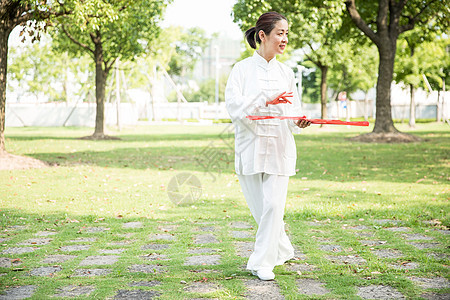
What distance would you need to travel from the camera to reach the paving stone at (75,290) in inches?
149

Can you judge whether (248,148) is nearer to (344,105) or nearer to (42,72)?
(344,105)

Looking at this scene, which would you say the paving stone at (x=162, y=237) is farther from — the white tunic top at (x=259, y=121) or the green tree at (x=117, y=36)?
the green tree at (x=117, y=36)

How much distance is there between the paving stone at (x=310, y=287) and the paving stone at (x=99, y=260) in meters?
1.78

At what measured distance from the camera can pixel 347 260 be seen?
476 centimetres

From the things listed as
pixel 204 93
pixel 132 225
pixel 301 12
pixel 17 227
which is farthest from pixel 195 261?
pixel 204 93

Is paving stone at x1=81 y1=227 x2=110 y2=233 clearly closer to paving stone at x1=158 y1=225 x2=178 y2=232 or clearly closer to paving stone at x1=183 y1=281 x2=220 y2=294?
paving stone at x1=158 y1=225 x2=178 y2=232

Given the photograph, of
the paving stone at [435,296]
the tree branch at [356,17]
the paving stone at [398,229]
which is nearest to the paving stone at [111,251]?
the paving stone at [435,296]

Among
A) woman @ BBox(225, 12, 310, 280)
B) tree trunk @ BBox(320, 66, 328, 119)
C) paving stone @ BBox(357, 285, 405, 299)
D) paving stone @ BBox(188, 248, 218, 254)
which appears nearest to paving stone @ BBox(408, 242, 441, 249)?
paving stone @ BBox(357, 285, 405, 299)

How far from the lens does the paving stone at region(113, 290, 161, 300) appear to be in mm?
3686

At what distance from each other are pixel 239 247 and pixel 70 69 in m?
41.6

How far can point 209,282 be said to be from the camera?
4066 millimetres

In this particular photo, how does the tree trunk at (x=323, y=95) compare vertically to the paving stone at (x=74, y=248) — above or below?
above

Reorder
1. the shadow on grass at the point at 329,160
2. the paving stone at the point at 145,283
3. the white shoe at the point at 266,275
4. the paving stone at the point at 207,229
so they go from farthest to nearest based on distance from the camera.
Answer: the shadow on grass at the point at 329,160 < the paving stone at the point at 207,229 < the white shoe at the point at 266,275 < the paving stone at the point at 145,283

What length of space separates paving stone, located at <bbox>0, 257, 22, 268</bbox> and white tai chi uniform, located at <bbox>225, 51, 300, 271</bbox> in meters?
2.17
